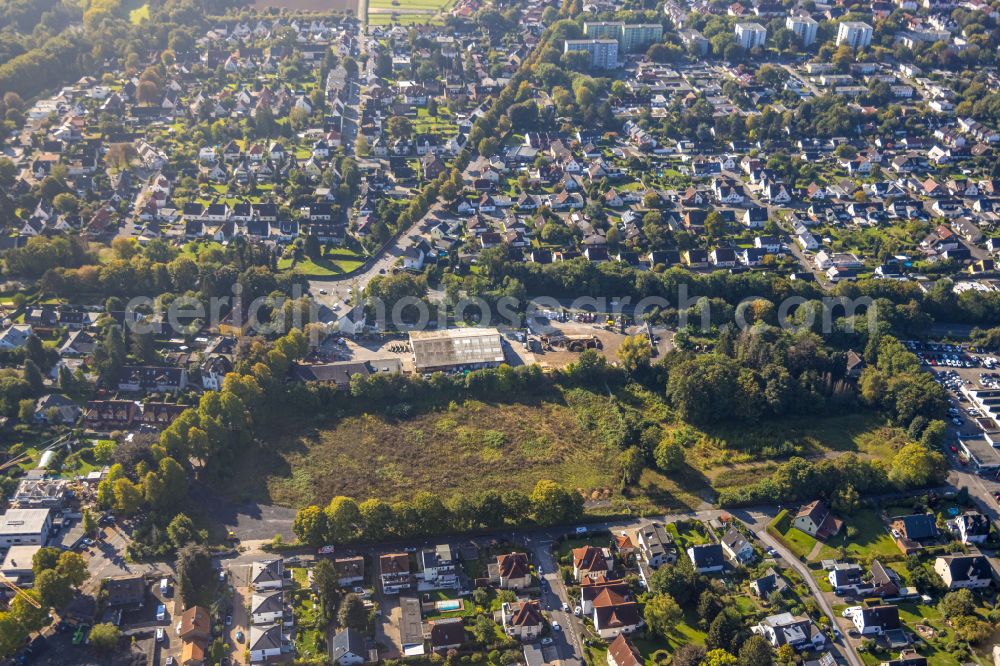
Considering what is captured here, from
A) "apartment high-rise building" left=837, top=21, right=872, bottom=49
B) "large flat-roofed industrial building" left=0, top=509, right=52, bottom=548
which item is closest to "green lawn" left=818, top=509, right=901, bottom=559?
"large flat-roofed industrial building" left=0, top=509, right=52, bottom=548

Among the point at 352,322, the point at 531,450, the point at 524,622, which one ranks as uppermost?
the point at 352,322

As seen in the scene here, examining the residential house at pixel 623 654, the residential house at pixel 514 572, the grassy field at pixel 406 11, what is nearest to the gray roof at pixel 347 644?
the residential house at pixel 514 572

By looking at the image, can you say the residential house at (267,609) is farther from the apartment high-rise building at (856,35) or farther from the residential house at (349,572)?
the apartment high-rise building at (856,35)

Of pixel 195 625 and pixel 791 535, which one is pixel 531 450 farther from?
pixel 195 625

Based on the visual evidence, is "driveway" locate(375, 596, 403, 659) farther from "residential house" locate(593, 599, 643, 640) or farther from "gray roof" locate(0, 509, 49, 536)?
"gray roof" locate(0, 509, 49, 536)

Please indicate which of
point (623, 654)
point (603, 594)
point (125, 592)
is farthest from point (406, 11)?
point (623, 654)

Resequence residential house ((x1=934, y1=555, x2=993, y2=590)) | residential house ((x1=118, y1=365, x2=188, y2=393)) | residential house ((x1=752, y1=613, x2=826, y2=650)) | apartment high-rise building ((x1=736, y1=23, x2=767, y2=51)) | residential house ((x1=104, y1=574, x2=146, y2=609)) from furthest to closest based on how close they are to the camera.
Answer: apartment high-rise building ((x1=736, y1=23, x2=767, y2=51)), residential house ((x1=118, y1=365, x2=188, y2=393)), residential house ((x1=934, y1=555, x2=993, y2=590)), residential house ((x1=104, y1=574, x2=146, y2=609)), residential house ((x1=752, y1=613, x2=826, y2=650))

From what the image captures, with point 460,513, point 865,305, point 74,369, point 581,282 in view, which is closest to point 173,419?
point 74,369

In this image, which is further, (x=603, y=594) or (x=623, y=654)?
(x=603, y=594)
